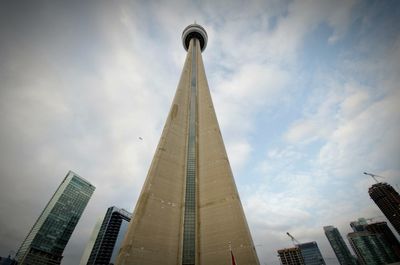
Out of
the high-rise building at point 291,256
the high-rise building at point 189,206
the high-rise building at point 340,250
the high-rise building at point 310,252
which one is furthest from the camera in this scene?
the high-rise building at point 310,252

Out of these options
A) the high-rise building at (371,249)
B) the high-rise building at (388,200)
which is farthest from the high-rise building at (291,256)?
the high-rise building at (388,200)

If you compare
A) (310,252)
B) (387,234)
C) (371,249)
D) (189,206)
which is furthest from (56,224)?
(387,234)

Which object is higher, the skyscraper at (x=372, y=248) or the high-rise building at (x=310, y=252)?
the high-rise building at (x=310, y=252)

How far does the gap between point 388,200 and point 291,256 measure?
74629mm

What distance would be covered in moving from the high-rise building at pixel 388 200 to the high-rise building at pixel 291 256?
215 feet

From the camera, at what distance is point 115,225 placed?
14175 centimetres

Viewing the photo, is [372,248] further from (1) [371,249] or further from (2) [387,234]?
(2) [387,234]

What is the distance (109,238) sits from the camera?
137000 millimetres

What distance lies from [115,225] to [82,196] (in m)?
30.3

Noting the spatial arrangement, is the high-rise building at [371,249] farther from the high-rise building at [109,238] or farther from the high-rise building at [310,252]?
the high-rise building at [109,238]

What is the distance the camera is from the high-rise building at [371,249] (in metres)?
127

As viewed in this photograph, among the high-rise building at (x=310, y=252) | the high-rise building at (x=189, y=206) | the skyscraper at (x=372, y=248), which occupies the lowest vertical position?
the high-rise building at (x=189, y=206)

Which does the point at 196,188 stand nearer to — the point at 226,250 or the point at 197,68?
the point at 226,250

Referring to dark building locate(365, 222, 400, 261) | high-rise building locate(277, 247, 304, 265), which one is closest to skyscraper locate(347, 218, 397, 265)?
dark building locate(365, 222, 400, 261)
